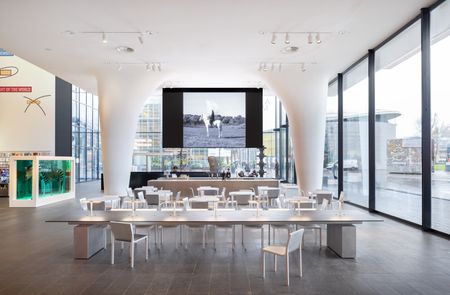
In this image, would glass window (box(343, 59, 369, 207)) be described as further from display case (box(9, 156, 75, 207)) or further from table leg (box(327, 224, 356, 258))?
display case (box(9, 156, 75, 207))

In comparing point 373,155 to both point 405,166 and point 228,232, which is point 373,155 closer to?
point 405,166

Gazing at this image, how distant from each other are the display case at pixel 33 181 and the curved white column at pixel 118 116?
2.44 m

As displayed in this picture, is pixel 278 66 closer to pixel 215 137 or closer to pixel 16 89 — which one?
pixel 215 137

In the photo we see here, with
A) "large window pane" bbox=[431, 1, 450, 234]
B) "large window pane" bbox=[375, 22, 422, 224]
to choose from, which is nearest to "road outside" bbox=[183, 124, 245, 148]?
"large window pane" bbox=[375, 22, 422, 224]

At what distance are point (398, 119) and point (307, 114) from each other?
3438mm

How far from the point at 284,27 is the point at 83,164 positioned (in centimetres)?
1931

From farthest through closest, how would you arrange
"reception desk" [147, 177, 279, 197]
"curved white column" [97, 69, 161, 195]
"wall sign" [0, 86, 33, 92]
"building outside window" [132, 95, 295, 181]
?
"building outside window" [132, 95, 295, 181]
"wall sign" [0, 86, 33, 92]
"reception desk" [147, 177, 279, 197]
"curved white column" [97, 69, 161, 195]

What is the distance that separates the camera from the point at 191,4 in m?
7.14

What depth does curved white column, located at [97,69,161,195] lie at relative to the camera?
1228 cm

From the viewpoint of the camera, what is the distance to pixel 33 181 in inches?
499

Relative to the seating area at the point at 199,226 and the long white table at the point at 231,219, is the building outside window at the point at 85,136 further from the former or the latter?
the long white table at the point at 231,219

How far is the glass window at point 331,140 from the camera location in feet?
47.2

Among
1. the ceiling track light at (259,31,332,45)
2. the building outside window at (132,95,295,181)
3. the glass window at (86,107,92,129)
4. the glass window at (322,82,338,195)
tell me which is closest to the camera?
the ceiling track light at (259,31,332,45)

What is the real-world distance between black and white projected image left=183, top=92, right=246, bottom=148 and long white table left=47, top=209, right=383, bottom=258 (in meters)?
9.16
